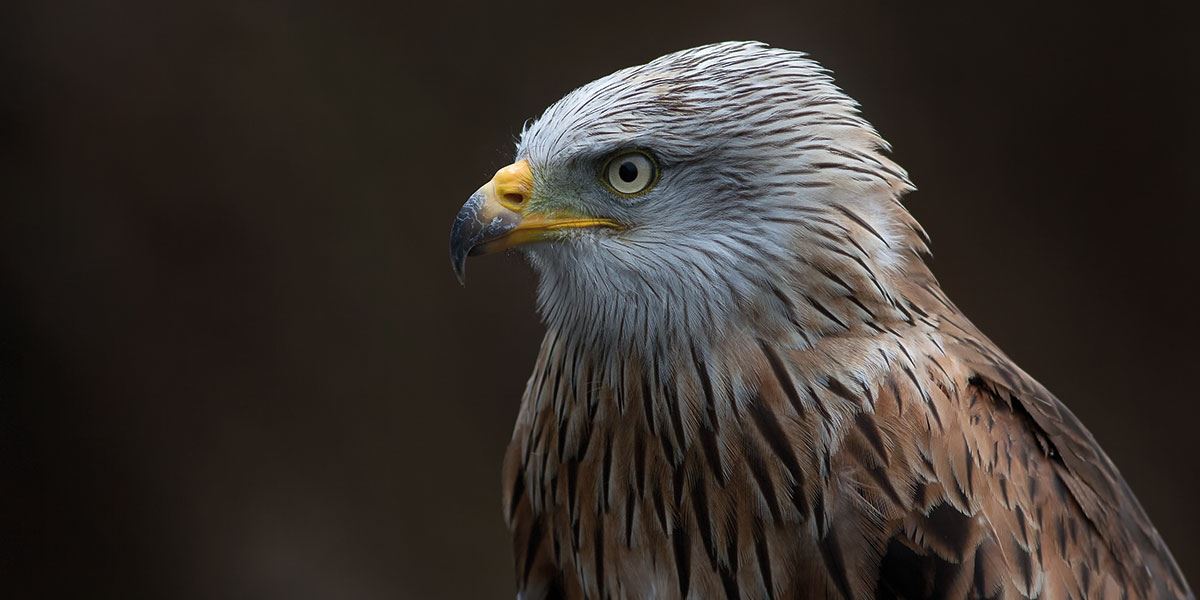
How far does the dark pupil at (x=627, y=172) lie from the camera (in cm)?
227

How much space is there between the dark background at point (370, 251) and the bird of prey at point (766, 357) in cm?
283

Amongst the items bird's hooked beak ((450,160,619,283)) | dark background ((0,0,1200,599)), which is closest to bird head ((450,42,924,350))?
bird's hooked beak ((450,160,619,283))

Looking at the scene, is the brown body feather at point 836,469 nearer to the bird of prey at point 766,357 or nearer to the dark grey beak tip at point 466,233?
the bird of prey at point 766,357

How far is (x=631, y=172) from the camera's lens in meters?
2.27

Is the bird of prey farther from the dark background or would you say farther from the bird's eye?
the dark background

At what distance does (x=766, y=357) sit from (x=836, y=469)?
0.87 ft

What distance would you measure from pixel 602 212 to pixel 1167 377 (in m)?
4.29

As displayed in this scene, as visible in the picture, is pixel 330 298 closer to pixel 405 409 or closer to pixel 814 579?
pixel 405 409

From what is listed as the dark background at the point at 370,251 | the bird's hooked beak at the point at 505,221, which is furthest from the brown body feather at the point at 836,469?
the dark background at the point at 370,251

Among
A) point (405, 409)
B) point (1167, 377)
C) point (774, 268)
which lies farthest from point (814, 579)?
point (1167, 377)

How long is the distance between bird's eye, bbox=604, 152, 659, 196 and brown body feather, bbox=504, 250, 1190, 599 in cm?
34

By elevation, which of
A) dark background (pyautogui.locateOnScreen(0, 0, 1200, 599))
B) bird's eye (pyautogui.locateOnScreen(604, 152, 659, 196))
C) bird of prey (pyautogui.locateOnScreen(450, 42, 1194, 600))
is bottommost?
dark background (pyautogui.locateOnScreen(0, 0, 1200, 599))

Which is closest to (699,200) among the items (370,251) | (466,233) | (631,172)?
(631,172)

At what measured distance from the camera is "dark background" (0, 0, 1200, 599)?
15.1 ft
